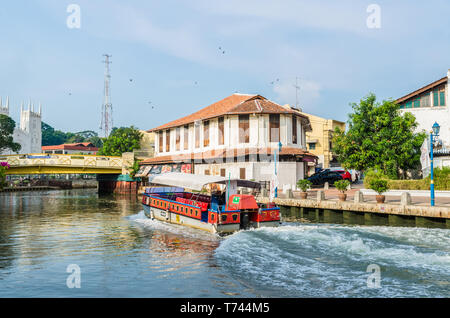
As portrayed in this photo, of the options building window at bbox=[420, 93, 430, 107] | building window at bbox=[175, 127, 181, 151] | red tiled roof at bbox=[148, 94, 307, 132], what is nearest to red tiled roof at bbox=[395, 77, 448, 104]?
building window at bbox=[420, 93, 430, 107]

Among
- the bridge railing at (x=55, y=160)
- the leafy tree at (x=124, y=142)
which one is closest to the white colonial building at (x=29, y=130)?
the leafy tree at (x=124, y=142)

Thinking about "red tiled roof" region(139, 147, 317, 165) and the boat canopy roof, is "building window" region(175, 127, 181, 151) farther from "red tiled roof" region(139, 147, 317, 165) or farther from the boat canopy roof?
the boat canopy roof

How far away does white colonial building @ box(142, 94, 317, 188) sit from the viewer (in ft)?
118

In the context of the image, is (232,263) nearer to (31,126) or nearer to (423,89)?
(423,89)

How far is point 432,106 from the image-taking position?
37.9 m

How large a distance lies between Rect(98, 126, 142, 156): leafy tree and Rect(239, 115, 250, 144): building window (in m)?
37.7

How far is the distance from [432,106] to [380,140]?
9029 mm

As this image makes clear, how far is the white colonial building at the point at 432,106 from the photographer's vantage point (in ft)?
121

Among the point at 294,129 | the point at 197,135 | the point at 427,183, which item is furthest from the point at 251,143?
the point at 427,183
